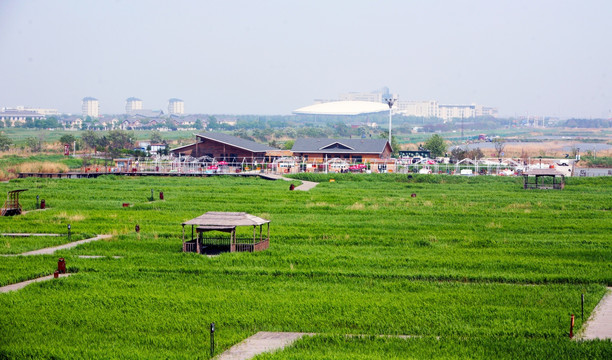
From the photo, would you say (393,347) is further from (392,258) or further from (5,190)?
(5,190)

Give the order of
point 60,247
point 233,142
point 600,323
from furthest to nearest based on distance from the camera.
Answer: point 233,142 < point 60,247 < point 600,323

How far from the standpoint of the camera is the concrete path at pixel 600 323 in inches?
688

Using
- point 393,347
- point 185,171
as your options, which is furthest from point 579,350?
point 185,171

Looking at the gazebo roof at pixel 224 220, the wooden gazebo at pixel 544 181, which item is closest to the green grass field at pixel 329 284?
the gazebo roof at pixel 224 220

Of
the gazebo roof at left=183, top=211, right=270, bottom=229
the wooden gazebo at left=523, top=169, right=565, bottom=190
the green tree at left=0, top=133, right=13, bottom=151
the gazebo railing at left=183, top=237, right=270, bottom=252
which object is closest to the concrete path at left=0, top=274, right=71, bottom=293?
the gazebo railing at left=183, top=237, right=270, bottom=252

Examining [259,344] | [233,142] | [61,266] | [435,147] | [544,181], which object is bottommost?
[259,344]

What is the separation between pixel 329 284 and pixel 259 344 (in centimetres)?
619

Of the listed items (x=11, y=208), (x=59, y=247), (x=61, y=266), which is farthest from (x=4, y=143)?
(x=61, y=266)

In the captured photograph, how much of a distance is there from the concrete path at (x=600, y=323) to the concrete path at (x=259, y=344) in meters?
6.73

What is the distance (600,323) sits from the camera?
18.4 meters

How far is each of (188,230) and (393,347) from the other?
18283 millimetres

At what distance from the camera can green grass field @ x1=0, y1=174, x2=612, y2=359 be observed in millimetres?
17062

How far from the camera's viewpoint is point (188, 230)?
33500 mm

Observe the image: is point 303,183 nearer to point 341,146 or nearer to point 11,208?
point 341,146
